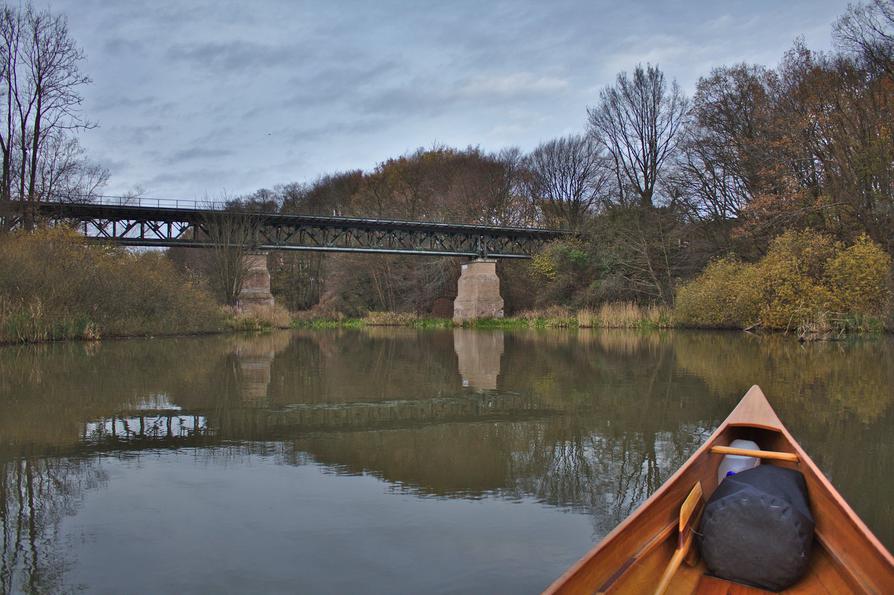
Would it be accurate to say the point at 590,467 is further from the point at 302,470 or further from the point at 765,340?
the point at 765,340

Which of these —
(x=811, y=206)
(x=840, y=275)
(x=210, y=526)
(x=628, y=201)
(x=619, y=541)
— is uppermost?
(x=628, y=201)

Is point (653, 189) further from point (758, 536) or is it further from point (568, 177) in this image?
point (758, 536)

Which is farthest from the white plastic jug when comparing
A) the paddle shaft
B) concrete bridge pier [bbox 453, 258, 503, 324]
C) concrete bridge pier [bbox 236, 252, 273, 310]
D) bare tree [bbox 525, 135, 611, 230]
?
bare tree [bbox 525, 135, 611, 230]

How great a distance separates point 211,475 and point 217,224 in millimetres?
33202

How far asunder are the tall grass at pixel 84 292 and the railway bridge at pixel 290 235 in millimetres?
10077

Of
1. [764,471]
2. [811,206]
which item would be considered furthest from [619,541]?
[811,206]

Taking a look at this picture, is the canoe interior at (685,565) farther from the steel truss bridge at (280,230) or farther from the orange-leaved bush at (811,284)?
the steel truss bridge at (280,230)

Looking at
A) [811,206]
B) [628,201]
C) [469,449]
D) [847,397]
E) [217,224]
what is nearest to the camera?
[469,449]

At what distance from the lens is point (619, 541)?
278 cm

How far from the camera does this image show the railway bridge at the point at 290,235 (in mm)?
36000

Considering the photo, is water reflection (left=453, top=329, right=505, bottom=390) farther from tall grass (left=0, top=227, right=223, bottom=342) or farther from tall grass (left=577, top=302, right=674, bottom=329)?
tall grass (left=577, top=302, right=674, bottom=329)

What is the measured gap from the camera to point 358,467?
5453mm

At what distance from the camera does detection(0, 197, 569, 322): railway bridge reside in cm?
3600

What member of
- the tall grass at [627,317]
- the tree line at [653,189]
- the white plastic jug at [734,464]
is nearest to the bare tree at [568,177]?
the tree line at [653,189]
